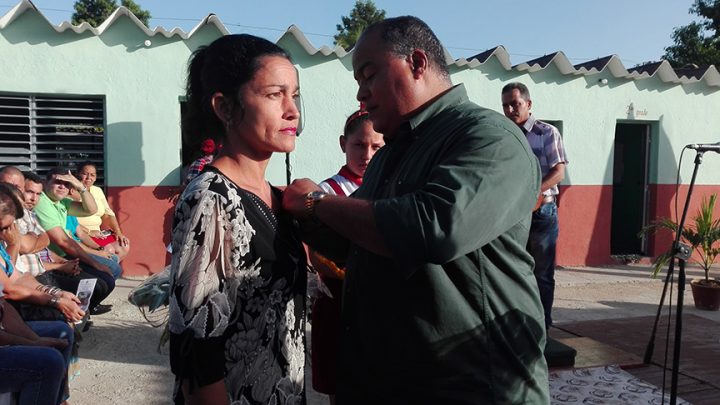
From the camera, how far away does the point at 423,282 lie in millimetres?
1532

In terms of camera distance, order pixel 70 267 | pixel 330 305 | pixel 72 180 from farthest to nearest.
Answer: pixel 72 180 < pixel 70 267 < pixel 330 305

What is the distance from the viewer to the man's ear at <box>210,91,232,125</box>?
166cm

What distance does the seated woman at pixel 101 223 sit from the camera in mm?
6191

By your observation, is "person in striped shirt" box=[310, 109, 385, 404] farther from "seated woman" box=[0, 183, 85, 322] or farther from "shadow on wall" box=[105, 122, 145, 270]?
"shadow on wall" box=[105, 122, 145, 270]

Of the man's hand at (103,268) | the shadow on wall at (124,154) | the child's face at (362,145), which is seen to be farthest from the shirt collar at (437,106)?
the shadow on wall at (124,154)

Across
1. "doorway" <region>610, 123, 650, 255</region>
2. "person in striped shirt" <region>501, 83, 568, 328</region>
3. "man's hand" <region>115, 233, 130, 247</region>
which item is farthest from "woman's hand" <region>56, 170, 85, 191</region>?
"doorway" <region>610, 123, 650, 255</region>

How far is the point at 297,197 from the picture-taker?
65.6 inches

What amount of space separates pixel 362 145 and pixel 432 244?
187 centimetres

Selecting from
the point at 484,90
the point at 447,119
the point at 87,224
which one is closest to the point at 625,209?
the point at 484,90

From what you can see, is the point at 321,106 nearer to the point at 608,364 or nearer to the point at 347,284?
the point at 608,364

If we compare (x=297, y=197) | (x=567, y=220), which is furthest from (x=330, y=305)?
(x=567, y=220)

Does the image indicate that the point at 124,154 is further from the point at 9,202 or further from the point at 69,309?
the point at 69,309

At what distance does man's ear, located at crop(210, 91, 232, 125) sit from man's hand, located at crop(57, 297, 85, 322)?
263 cm

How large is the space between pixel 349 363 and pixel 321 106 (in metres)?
6.36
